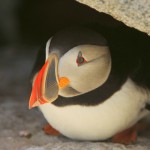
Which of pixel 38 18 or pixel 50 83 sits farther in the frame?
pixel 38 18

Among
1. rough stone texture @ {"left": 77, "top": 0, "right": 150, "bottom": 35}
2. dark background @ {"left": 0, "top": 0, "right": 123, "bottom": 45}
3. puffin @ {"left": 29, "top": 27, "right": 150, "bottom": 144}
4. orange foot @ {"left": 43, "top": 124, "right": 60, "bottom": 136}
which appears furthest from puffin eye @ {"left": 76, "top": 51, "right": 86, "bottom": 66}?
dark background @ {"left": 0, "top": 0, "right": 123, "bottom": 45}

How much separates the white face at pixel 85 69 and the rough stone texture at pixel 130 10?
0.17 m

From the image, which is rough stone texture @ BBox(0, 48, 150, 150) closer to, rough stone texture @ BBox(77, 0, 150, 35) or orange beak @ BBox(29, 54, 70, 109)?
orange beak @ BBox(29, 54, 70, 109)

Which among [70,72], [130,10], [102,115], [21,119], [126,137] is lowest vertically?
[21,119]

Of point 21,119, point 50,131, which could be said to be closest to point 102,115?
point 50,131

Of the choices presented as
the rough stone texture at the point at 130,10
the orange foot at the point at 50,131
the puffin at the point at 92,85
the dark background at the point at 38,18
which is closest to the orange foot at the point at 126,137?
the puffin at the point at 92,85

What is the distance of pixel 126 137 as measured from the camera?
1.81 meters

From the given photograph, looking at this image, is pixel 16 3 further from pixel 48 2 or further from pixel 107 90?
pixel 107 90

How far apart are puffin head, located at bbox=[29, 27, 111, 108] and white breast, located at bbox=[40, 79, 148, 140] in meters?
0.08

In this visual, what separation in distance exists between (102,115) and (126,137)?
0.65 feet

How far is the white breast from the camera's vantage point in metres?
1.66

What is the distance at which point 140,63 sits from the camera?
1784 mm

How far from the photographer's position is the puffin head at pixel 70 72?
154 centimetres

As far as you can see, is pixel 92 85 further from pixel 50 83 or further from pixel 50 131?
pixel 50 131
